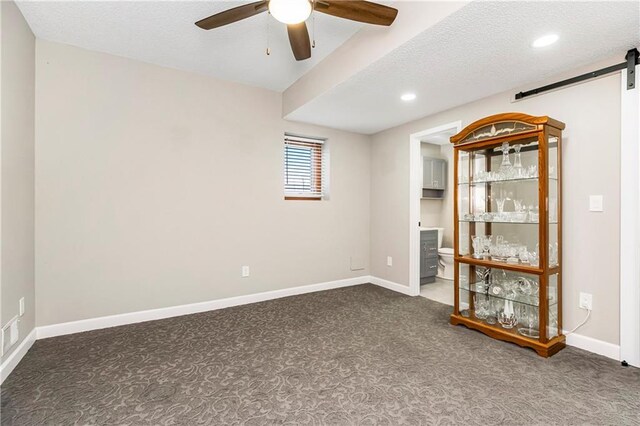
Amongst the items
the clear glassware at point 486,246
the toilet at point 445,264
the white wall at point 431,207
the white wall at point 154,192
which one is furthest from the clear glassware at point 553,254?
the white wall at point 431,207

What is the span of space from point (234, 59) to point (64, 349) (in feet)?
9.88

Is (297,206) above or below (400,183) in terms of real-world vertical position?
below

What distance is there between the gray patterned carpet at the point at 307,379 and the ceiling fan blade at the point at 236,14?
244 cm

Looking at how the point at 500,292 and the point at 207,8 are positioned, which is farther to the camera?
the point at 500,292

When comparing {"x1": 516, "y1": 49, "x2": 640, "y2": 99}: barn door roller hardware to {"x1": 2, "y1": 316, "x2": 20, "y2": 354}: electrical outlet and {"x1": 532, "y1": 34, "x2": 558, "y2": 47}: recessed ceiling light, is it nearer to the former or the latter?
{"x1": 532, "y1": 34, "x2": 558, "y2": 47}: recessed ceiling light

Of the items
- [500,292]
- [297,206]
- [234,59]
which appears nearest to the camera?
[500,292]

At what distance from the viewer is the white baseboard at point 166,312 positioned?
2.73 meters

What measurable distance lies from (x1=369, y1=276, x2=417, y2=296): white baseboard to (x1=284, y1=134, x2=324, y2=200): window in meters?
1.56

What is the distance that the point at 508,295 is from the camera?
109 inches

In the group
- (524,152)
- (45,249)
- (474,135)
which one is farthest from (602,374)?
(45,249)

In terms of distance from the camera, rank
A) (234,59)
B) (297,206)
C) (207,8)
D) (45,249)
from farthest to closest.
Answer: (297,206) < (234,59) < (45,249) < (207,8)

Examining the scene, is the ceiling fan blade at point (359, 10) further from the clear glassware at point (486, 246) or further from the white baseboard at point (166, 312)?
the white baseboard at point (166, 312)

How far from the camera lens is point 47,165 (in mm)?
2680

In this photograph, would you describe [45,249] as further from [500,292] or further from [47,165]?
[500,292]
